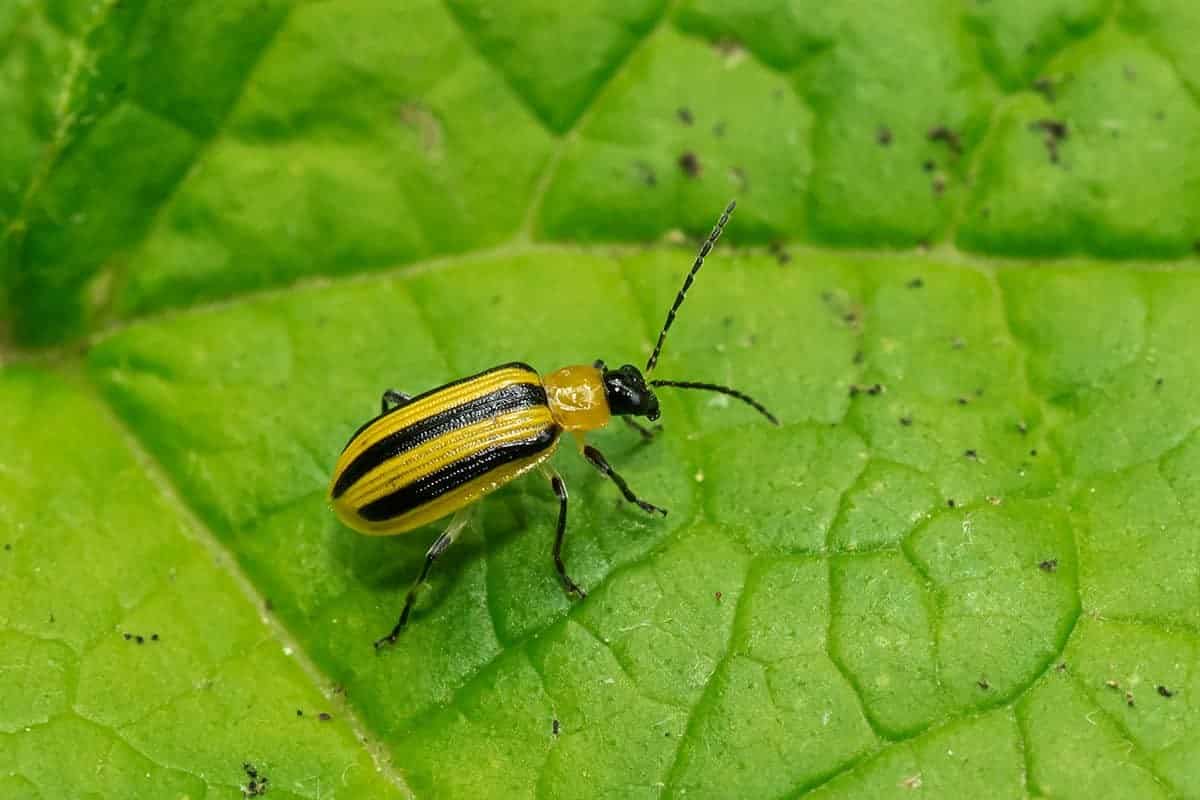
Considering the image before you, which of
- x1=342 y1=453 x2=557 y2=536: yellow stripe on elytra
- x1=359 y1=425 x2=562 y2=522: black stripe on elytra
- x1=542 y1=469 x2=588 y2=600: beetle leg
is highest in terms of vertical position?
x1=359 y1=425 x2=562 y2=522: black stripe on elytra

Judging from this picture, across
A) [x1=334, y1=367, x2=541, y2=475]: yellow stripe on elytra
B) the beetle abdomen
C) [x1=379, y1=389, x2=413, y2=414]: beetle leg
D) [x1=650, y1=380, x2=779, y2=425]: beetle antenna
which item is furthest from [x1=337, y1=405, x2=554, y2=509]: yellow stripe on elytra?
[x1=650, y1=380, x2=779, y2=425]: beetle antenna

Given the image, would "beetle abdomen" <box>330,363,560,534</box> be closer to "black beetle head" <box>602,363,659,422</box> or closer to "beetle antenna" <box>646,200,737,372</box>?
"black beetle head" <box>602,363,659,422</box>

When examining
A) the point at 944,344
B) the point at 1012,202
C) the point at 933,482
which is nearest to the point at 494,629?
the point at 933,482

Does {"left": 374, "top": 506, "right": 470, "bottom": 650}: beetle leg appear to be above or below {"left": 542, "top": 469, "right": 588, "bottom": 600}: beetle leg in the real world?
below

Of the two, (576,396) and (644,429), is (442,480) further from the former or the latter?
(644,429)

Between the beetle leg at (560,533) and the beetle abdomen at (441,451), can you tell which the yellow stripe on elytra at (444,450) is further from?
the beetle leg at (560,533)

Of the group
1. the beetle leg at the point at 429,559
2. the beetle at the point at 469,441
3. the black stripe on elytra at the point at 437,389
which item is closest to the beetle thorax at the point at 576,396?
the beetle at the point at 469,441
